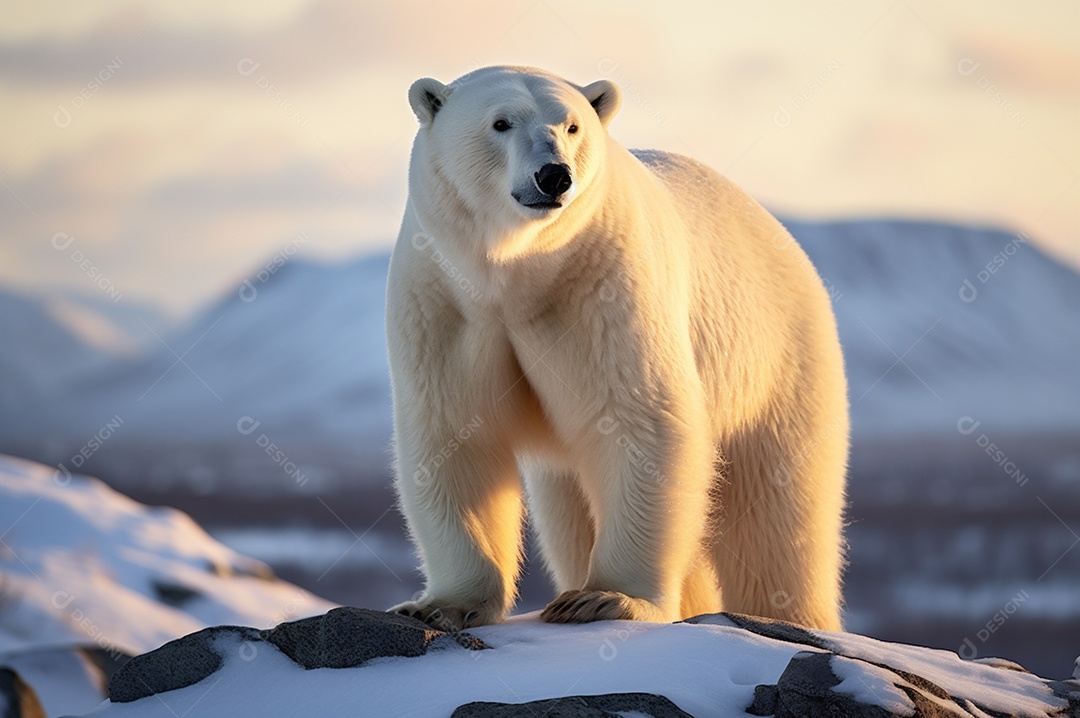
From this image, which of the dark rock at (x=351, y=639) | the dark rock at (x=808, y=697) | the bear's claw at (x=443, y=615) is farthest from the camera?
the bear's claw at (x=443, y=615)

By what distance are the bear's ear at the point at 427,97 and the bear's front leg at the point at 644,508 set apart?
1377 millimetres

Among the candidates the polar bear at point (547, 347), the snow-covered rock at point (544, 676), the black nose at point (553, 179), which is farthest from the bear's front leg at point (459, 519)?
the black nose at point (553, 179)

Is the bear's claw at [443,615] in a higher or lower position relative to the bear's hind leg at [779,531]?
lower

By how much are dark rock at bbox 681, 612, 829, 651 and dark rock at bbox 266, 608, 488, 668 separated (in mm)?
973

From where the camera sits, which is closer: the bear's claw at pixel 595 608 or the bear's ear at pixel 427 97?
the bear's claw at pixel 595 608

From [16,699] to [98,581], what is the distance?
14.7 ft

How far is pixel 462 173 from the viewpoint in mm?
4289

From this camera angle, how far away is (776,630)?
424 cm

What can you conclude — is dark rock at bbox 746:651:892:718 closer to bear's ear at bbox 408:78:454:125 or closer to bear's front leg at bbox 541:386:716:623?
bear's front leg at bbox 541:386:716:623

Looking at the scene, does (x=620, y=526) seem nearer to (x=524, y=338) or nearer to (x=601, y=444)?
(x=601, y=444)

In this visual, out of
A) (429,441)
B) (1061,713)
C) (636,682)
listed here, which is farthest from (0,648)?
(1061,713)

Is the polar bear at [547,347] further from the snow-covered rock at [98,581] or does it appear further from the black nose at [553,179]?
the snow-covered rock at [98,581]

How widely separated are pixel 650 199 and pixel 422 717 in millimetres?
2414

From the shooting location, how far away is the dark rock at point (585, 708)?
314cm
